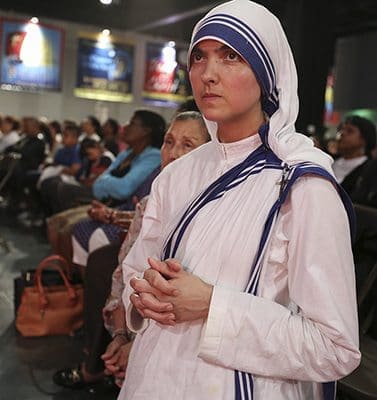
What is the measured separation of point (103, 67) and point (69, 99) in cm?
145

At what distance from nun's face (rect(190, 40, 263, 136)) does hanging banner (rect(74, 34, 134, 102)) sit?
10.9 m

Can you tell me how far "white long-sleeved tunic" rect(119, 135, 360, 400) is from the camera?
0.92m

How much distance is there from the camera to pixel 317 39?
274 inches

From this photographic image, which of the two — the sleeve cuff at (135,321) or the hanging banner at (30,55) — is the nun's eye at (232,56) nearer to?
the sleeve cuff at (135,321)

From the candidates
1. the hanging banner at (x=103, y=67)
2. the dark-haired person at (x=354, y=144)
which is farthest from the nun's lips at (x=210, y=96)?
the hanging banner at (x=103, y=67)

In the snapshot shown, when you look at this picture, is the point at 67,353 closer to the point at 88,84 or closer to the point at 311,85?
the point at 311,85

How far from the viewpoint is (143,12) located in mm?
10539

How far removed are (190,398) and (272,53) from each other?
25.1 inches

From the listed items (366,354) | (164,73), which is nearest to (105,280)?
(366,354)

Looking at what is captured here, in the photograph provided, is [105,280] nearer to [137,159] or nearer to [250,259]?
[137,159]

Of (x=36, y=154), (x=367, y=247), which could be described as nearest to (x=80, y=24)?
(x=36, y=154)

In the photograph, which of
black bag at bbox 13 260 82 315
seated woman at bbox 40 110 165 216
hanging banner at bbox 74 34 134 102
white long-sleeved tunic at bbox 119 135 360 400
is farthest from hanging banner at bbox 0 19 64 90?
white long-sleeved tunic at bbox 119 135 360 400

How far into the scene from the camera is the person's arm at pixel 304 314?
35.8 inches

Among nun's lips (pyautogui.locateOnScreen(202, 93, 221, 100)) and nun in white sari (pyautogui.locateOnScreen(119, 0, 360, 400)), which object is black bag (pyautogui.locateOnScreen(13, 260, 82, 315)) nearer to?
nun in white sari (pyautogui.locateOnScreen(119, 0, 360, 400))
